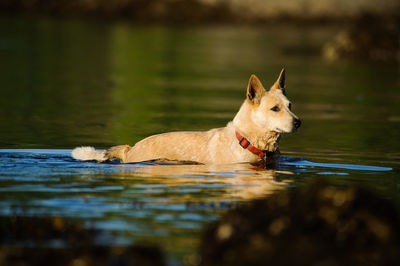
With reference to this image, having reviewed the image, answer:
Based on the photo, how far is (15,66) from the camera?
107ft

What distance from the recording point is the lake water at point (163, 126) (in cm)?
938

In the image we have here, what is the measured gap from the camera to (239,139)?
1284 centimetres

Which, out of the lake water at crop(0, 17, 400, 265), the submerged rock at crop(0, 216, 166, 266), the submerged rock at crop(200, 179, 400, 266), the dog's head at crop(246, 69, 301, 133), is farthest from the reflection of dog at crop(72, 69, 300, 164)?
the submerged rock at crop(200, 179, 400, 266)

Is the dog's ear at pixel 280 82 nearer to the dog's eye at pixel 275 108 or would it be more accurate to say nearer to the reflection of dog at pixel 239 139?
the reflection of dog at pixel 239 139

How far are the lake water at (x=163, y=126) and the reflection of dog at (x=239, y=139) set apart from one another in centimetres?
38

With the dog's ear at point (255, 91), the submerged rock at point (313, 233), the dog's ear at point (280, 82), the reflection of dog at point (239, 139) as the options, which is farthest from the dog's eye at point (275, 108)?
the submerged rock at point (313, 233)

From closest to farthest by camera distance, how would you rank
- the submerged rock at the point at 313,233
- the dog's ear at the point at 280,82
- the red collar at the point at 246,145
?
the submerged rock at the point at 313,233, the red collar at the point at 246,145, the dog's ear at the point at 280,82

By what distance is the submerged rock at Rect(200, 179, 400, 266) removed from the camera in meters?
6.73

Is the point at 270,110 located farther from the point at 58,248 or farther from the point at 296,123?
the point at 58,248

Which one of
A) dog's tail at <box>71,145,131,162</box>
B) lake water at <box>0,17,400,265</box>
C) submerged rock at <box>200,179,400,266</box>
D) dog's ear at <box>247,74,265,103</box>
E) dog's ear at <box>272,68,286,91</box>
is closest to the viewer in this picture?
submerged rock at <box>200,179,400,266</box>

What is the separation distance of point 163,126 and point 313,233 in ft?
37.5

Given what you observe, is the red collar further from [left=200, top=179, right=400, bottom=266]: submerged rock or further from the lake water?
[left=200, top=179, right=400, bottom=266]: submerged rock

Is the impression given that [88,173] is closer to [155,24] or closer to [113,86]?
[113,86]

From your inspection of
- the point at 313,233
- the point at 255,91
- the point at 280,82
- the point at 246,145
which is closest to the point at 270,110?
the point at 255,91
